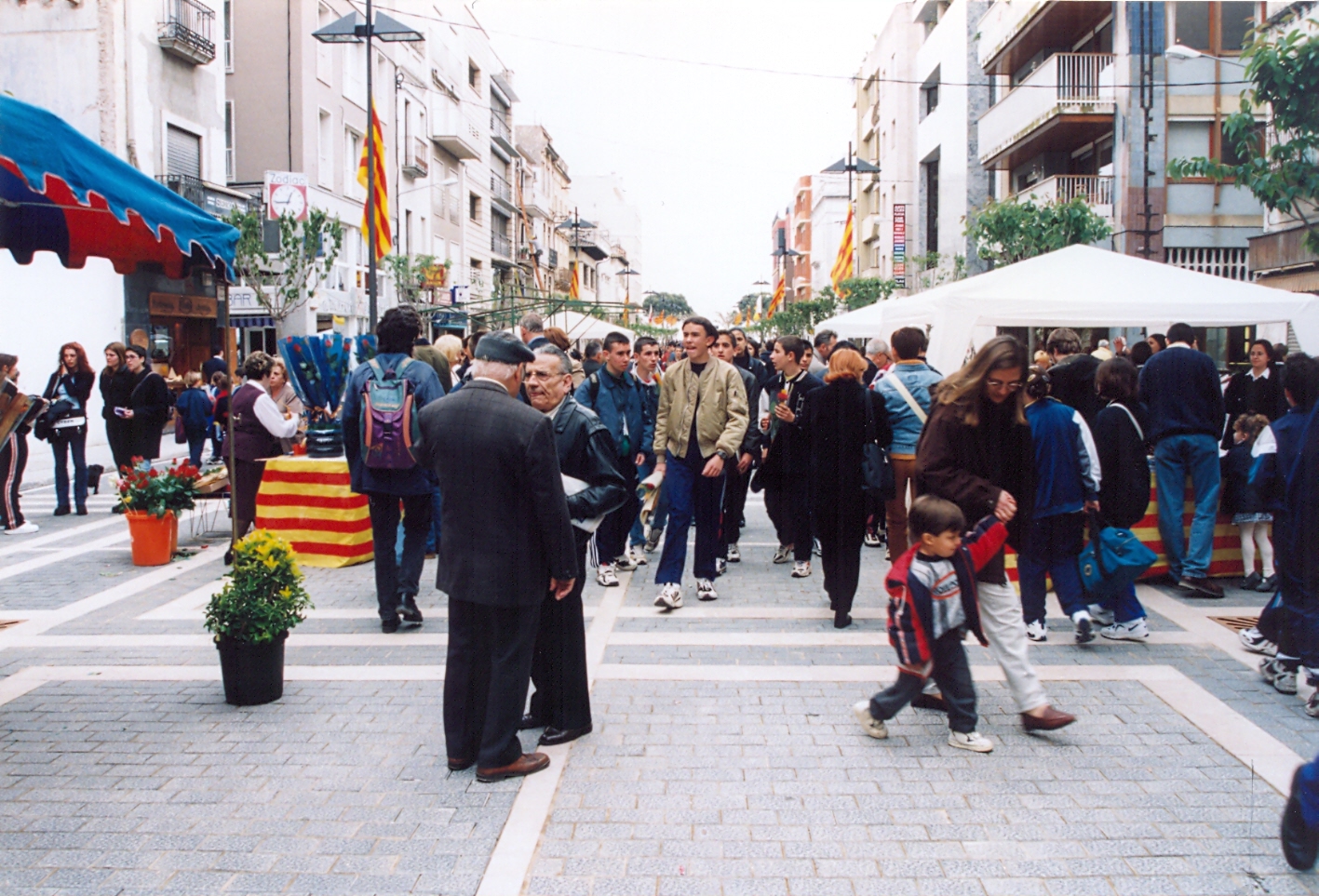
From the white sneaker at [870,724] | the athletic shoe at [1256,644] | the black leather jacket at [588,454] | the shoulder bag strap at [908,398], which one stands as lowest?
the white sneaker at [870,724]

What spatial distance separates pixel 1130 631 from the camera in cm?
627

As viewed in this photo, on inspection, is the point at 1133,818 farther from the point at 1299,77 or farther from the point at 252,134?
the point at 252,134

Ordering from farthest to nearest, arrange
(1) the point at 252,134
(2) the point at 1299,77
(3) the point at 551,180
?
(3) the point at 551,180 < (1) the point at 252,134 < (2) the point at 1299,77

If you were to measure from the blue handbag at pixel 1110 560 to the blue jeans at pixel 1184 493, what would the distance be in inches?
63.0

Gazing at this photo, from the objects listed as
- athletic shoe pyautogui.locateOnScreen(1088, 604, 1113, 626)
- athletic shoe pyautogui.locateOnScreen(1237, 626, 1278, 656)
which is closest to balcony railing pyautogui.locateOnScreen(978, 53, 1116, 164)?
athletic shoe pyautogui.locateOnScreen(1088, 604, 1113, 626)

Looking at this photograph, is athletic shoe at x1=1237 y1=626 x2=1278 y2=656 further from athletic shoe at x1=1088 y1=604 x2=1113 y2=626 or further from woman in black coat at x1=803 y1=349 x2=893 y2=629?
woman in black coat at x1=803 y1=349 x2=893 y2=629

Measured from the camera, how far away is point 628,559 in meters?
8.70

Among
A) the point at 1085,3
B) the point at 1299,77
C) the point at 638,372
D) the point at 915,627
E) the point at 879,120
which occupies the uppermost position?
the point at 879,120

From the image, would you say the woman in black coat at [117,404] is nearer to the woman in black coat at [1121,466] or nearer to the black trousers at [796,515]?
the black trousers at [796,515]

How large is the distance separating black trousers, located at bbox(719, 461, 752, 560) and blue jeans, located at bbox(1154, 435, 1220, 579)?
3.21 metres

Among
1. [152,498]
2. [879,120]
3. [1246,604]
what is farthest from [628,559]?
[879,120]

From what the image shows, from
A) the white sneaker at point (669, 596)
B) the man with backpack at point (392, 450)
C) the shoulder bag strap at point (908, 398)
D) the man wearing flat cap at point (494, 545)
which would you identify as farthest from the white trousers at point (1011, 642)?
the man with backpack at point (392, 450)

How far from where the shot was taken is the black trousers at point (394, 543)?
21.1 ft

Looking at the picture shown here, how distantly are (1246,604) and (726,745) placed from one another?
15.2 ft
